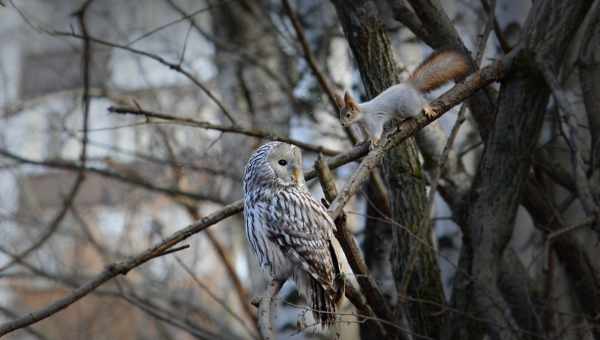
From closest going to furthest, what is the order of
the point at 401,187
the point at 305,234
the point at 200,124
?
1. the point at 305,234
2. the point at 401,187
3. the point at 200,124

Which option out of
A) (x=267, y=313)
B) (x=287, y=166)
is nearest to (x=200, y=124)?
(x=287, y=166)

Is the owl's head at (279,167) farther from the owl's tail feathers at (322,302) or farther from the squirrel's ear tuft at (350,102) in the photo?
the owl's tail feathers at (322,302)

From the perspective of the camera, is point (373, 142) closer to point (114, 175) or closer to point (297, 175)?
point (297, 175)

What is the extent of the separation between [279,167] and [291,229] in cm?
33

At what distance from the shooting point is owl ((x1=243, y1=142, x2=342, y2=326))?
12.0ft

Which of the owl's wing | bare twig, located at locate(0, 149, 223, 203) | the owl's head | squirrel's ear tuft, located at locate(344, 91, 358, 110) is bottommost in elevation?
the owl's wing

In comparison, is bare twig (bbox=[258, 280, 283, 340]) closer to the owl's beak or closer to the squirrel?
the owl's beak

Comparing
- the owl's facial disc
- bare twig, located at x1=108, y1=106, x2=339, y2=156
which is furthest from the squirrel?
bare twig, located at x1=108, y1=106, x2=339, y2=156

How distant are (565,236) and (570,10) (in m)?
1.44

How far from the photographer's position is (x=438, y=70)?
3979mm

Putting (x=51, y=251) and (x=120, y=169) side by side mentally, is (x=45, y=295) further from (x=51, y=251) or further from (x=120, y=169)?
(x=120, y=169)

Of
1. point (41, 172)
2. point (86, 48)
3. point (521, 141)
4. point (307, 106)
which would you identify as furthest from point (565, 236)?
point (41, 172)

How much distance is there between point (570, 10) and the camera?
4.28 meters

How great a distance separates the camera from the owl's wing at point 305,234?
143 inches
